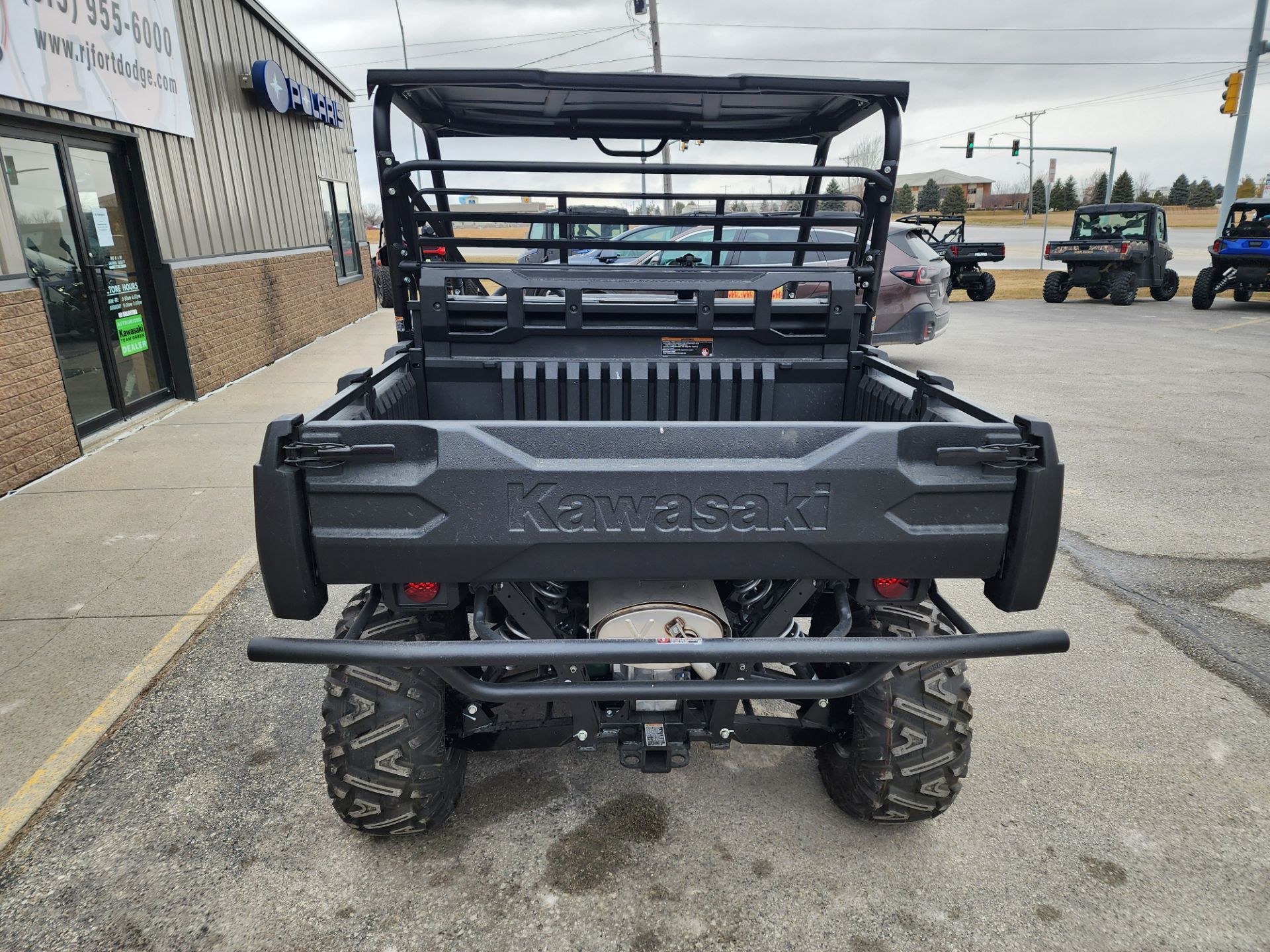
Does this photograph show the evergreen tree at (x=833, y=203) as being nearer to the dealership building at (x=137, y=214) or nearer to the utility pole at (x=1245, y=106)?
the dealership building at (x=137, y=214)

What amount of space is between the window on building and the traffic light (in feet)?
62.6

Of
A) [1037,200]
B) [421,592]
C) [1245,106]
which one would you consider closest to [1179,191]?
[1037,200]

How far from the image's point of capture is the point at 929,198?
7269cm

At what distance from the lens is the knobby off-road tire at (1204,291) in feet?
51.1

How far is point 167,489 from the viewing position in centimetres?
548

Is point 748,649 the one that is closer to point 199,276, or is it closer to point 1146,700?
point 1146,700

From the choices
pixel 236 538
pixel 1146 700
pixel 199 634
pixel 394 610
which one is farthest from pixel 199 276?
pixel 1146 700

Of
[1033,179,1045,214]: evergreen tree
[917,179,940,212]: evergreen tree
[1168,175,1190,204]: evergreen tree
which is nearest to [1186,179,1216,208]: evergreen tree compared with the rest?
[1168,175,1190,204]: evergreen tree

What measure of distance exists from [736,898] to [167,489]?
16.2ft

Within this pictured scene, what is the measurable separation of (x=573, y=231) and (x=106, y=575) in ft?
13.2

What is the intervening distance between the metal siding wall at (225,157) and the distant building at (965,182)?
85.4m

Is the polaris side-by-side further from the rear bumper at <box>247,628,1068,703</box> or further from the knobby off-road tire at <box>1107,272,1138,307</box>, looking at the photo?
the rear bumper at <box>247,628,1068,703</box>

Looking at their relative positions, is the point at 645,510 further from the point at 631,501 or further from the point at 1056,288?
the point at 1056,288

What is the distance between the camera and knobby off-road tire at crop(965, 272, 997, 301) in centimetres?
1883
